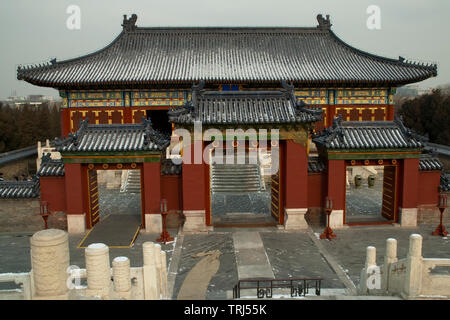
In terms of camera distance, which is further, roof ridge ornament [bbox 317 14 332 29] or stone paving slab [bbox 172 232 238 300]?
roof ridge ornament [bbox 317 14 332 29]

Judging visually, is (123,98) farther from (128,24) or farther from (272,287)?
(272,287)

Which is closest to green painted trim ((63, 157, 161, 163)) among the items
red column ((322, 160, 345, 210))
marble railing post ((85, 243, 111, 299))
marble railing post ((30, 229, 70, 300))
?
red column ((322, 160, 345, 210))

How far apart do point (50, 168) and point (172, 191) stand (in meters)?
4.44

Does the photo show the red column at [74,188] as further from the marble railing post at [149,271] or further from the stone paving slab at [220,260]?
the marble railing post at [149,271]

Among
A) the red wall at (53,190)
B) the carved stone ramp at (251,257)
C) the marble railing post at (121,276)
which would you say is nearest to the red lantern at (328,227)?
the carved stone ramp at (251,257)

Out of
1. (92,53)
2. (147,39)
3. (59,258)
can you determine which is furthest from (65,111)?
(59,258)

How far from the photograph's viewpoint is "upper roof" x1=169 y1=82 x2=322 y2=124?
13.2 m

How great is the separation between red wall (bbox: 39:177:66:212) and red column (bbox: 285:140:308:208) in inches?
317

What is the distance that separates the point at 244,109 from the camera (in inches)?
545

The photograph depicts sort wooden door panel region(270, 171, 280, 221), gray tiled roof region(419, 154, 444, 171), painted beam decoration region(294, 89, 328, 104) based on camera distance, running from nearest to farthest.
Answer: gray tiled roof region(419, 154, 444, 171)
wooden door panel region(270, 171, 280, 221)
painted beam decoration region(294, 89, 328, 104)

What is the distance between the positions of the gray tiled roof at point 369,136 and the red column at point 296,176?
3.18 ft

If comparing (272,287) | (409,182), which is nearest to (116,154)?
(272,287)

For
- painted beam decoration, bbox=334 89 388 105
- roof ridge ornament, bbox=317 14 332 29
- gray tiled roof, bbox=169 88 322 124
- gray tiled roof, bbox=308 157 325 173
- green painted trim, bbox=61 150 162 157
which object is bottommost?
gray tiled roof, bbox=308 157 325 173

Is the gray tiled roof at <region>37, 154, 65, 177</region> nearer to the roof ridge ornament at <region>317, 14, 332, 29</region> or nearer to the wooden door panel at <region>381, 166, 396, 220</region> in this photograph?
the wooden door panel at <region>381, 166, 396, 220</region>
